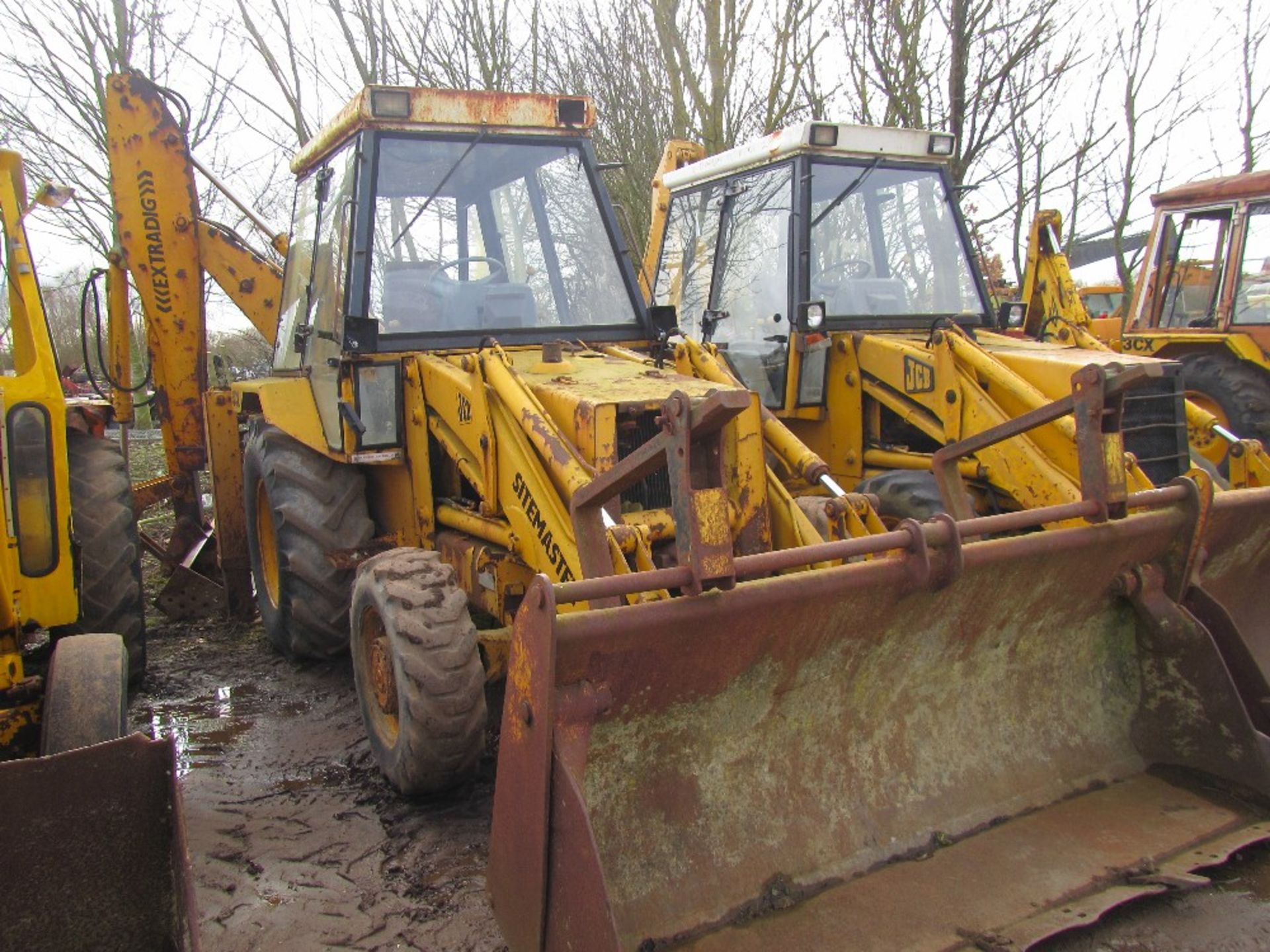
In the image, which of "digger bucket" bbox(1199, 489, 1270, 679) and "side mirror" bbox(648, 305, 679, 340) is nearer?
"digger bucket" bbox(1199, 489, 1270, 679)

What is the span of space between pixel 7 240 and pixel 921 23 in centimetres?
905

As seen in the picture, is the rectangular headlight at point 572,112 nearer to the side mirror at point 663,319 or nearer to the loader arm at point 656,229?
the side mirror at point 663,319

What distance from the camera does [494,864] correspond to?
9.09ft

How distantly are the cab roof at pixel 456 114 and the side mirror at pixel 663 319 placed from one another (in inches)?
37.5

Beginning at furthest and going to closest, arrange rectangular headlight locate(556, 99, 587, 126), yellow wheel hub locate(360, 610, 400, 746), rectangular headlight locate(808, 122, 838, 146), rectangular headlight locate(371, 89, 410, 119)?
rectangular headlight locate(808, 122, 838, 146) < rectangular headlight locate(556, 99, 587, 126) < rectangular headlight locate(371, 89, 410, 119) < yellow wheel hub locate(360, 610, 400, 746)

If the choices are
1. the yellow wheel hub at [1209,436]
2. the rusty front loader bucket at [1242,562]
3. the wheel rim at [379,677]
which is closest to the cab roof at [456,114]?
the wheel rim at [379,677]

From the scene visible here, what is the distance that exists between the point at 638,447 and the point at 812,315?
7.49 feet

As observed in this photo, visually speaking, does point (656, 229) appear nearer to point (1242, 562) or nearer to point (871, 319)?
point (871, 319)

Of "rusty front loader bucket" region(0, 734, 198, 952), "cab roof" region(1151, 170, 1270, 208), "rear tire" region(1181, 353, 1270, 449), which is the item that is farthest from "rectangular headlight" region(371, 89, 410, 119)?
"cab roof" region(1151, 170, 1270, 208)

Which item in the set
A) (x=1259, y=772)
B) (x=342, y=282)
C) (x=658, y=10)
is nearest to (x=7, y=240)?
(x=342, y=282)

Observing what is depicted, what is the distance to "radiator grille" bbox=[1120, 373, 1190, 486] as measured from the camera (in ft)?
18.8

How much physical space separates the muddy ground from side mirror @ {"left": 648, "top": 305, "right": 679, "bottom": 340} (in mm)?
2167

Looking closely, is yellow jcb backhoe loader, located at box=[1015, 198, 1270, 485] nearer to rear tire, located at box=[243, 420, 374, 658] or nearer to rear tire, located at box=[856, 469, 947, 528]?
rear tire, located at box=[856, 469, 947, 528]

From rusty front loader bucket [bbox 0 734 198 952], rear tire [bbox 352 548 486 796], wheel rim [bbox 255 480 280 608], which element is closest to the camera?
rusty front loader bucket [bbox 0 734 198 952]
